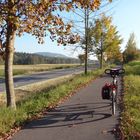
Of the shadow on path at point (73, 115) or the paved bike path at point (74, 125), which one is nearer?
the paved bike path at point (74, 125)

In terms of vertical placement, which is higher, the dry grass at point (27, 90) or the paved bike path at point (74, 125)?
the paved bike path at point (74, 125)

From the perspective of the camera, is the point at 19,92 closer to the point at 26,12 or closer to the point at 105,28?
the point at 26,12

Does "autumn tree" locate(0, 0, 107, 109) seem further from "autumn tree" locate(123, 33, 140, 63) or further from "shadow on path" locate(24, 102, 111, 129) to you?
"autumn tree" locate(123, 33, 140, 63)

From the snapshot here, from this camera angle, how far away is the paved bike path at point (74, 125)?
8914mm

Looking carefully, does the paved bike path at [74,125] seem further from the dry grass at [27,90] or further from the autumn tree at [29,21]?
the dry grass at [27,90]

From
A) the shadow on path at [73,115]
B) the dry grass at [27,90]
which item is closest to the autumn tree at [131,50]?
the dry grass at [27,90]

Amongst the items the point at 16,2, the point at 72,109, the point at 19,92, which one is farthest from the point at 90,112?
the point at 19,92

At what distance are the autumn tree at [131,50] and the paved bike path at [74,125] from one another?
3115 inches

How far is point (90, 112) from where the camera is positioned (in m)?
12.4

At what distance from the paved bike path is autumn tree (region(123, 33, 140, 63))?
7912 cm

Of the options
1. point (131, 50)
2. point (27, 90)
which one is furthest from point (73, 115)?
point (131, 50)

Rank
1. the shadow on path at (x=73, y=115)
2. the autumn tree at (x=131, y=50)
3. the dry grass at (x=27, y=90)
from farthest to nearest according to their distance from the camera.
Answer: the autumn tree at (x=131, y=50) < the dry grass at (x=27, y=90) < the shadow on path at (x=73, y=115)

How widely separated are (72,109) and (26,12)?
3.65 m

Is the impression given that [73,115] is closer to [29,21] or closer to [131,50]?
[29,21]
